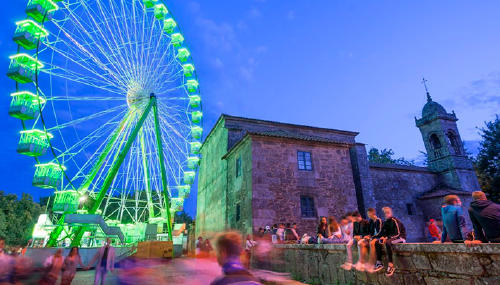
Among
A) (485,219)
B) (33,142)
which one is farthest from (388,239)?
(33,142)

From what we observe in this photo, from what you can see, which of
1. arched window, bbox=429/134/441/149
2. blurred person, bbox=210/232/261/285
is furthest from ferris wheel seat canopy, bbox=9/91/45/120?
arched window, bbox=429/134/441/149

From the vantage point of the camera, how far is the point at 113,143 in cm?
1792

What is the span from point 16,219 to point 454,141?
213 feet

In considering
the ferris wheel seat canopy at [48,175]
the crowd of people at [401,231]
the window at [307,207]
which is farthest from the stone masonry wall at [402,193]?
the ferris wheel seat canopy at [48,175]

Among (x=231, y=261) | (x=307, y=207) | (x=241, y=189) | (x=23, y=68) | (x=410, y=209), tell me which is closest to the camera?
(x=231, y=261)

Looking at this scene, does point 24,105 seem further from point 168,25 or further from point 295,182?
point 295,182

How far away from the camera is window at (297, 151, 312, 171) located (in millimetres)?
16672

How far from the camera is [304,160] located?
16.9 m

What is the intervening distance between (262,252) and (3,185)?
226096 mm

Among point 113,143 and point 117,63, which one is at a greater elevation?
point 117,63

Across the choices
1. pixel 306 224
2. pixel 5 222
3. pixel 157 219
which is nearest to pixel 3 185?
pixel 5 222

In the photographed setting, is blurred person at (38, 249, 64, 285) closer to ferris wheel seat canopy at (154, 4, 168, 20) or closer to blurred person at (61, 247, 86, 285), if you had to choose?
blurred person at (61, 247, 86, 285)

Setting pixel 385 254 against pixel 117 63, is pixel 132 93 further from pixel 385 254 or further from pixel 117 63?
pixel 385 254

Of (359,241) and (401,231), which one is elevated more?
(401,231)
